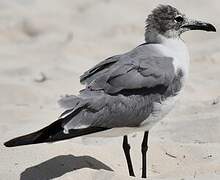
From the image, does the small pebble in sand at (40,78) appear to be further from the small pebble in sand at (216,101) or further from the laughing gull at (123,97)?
the laughing gull at (123,97)

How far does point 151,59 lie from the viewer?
4.91m

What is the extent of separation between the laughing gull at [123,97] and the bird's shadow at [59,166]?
359 mm

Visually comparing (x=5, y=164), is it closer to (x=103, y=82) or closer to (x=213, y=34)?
(x=103, y=82)

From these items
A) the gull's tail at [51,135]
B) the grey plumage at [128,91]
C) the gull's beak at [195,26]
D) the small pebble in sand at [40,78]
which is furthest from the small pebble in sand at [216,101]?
the gull's tail at [51,135]

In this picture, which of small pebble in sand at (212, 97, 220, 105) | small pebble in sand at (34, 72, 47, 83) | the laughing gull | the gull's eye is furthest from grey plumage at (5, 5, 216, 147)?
small pebble in sand at (34, 72, 47, 83)

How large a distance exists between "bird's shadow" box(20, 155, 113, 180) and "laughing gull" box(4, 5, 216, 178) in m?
0.36

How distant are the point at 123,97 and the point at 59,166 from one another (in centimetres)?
67

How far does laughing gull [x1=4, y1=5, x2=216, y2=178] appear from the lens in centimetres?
467

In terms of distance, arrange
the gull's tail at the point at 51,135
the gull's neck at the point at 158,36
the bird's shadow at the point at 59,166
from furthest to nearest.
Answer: the gull's neck at the point at 158,36 < the bird's shadow at the point at 59,166 < the gull's tail at the point at 51,135

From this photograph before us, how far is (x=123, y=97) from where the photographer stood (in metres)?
4.81

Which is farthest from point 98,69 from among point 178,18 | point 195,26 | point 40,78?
point 40,78

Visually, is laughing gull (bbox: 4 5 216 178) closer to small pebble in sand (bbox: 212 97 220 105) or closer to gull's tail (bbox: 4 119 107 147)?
gull's tail (bbox: 4 119 107 147)

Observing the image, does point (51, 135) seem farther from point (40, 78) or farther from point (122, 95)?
point (40, 78)

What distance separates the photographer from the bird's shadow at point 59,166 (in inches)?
194
